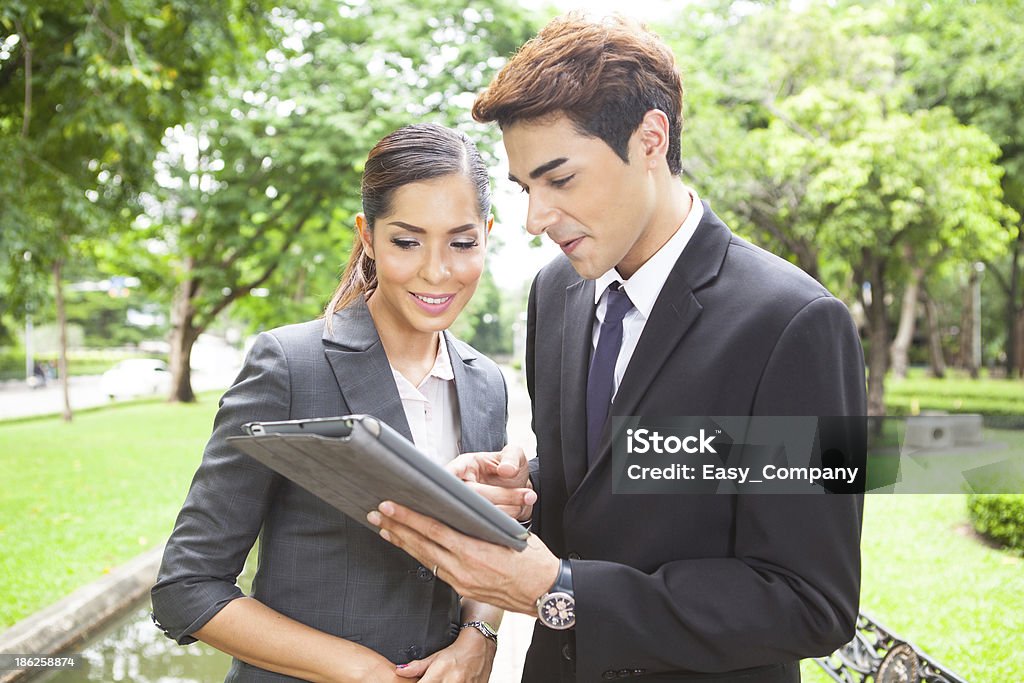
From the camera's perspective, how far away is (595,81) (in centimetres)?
178

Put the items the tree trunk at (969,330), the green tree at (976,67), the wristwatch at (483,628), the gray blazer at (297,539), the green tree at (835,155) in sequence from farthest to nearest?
the tree trunk at (969,330) < the green tree at (976,67) < the green tree at (835,155) < the wristwatch at (483,628) < the gray blazer at (297,539)

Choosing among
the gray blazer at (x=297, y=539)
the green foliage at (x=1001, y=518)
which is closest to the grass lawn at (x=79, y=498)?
the gray blazer at (x=297, y=539)

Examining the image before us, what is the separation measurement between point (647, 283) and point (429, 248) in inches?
19.7

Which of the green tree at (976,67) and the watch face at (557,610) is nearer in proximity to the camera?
the watch face at (557,610)

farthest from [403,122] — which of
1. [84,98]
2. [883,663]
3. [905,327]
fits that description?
[905,327]

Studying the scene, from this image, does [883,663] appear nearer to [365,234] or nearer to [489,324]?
[365,234]

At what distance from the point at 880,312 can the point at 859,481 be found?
14912 mm

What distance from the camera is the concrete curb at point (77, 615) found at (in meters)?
5.50

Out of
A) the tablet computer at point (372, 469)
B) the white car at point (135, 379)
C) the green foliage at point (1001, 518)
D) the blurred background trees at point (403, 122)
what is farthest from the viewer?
the white car at point (135, 379)

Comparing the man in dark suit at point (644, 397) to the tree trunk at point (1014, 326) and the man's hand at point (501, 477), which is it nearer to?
the man's hand at point (501, 477)

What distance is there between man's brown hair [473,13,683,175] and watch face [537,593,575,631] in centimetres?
82

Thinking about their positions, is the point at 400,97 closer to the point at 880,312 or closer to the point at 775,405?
the point at 880,312

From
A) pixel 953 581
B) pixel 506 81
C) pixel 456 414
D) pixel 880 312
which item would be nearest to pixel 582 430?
pixel 456 414

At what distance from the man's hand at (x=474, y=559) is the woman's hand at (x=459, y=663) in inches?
16.1
